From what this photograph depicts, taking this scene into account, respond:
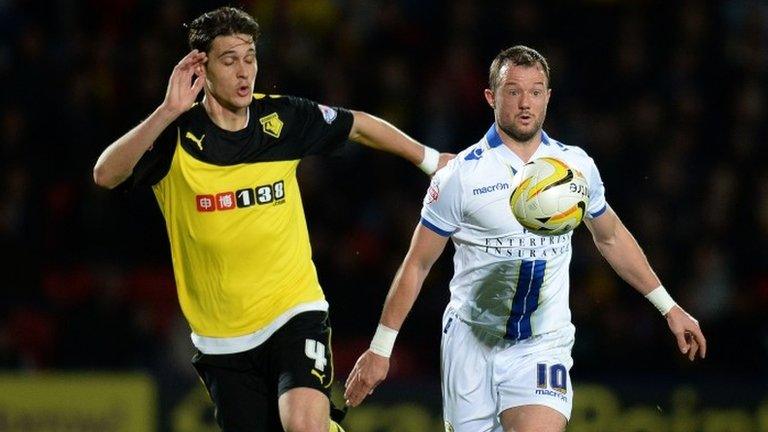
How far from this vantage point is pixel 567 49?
40.2ft

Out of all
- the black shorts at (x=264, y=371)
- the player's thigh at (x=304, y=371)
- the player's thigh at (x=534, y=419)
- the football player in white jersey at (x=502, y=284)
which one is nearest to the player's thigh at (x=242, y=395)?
the black shorts at (x=264, y=371)

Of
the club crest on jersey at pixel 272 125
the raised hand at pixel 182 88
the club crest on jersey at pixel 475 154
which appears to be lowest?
the club crest on jersey at pixel 475 154

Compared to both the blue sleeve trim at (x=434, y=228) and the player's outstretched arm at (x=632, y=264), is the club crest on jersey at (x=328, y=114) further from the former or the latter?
the player's outstretched arm at (x=632, y=264)

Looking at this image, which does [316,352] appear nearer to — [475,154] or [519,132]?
[475,154]

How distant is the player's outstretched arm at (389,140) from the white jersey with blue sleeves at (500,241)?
0.53 ft

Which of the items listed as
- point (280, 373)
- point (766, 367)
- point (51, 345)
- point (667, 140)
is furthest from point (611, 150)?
point (280, 373)

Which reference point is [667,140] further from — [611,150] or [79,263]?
[79,263]

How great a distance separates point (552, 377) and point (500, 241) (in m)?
0.68

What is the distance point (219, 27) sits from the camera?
636 cm

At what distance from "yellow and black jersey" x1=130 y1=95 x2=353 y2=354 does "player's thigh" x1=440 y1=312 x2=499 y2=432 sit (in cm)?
71

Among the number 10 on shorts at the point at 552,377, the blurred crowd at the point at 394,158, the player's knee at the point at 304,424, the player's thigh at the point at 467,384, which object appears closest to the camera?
the player's knee at the point at 304,424

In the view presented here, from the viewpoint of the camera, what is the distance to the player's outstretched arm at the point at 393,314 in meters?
6.43

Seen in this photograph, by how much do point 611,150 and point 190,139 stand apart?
18.4 feet

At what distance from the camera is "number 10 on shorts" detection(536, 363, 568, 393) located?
6.47 metres
